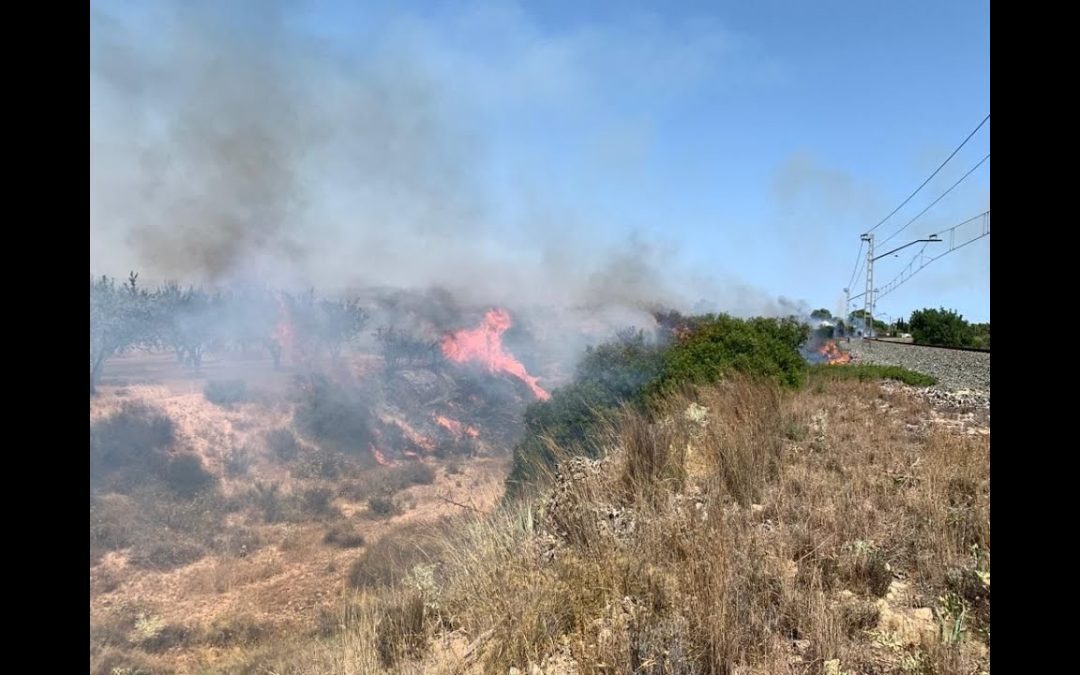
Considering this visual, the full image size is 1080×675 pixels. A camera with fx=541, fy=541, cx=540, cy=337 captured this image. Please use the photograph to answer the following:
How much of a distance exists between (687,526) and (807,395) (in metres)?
7.66

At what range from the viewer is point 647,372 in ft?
35.7

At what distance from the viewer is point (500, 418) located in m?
19.5

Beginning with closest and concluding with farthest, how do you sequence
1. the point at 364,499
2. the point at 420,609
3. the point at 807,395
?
the point at 420,609 < the point at 807,395 < the point at 364,499

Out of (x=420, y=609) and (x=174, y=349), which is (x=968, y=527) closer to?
(x=420, y=609)

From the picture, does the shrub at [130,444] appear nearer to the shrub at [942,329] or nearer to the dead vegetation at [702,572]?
the dead vegetation at [702,572]

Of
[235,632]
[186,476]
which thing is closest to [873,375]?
[235,632]

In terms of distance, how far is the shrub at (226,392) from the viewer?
54.6 feet

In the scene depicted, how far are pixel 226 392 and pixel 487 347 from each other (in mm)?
9156

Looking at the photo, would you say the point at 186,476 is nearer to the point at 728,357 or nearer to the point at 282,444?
the point at 282,444

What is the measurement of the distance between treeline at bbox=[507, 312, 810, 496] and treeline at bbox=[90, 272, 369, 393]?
11.6 meters

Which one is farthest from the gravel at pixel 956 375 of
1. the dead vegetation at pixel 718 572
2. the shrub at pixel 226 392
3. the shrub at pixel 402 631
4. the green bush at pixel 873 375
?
the shrub at pixel 226 392

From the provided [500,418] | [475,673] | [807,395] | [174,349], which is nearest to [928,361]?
[807,395]

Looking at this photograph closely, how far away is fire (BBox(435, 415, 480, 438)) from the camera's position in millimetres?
18797

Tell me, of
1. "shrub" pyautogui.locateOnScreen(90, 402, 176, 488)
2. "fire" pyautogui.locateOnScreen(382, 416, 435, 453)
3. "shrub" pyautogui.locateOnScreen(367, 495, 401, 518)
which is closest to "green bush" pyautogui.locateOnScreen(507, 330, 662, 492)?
"shrub" pyautogui.locateOnScreen(367, 495, 401, 518)
